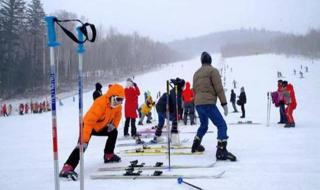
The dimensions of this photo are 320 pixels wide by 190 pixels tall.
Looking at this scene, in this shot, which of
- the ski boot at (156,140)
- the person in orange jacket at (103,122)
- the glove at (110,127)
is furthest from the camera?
the ski boot at (156,140)

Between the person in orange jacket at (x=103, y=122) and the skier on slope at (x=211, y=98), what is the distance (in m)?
1.56

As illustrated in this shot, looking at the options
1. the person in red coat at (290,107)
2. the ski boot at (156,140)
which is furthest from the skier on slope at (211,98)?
the person in red coat at (290,107)

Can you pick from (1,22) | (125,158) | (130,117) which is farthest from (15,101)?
(125,158)

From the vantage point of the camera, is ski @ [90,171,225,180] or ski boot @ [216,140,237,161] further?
ski boot @ [216,140,237,161]

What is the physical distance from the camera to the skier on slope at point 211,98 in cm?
694

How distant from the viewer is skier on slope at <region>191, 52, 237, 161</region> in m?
6.94

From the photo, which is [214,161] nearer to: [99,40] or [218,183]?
[218,183]

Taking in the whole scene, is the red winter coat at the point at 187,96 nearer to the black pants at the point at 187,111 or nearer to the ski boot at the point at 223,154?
the black pants at the point at 187,111

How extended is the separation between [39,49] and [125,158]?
5933 cm

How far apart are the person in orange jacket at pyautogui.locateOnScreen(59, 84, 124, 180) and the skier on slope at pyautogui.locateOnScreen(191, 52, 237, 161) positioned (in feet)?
5.13

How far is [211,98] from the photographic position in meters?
7.10

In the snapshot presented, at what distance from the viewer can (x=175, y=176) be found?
5734 mm

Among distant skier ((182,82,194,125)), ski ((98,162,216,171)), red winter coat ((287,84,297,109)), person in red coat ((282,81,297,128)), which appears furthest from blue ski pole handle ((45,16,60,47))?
distant skier ((182,82,194,125))

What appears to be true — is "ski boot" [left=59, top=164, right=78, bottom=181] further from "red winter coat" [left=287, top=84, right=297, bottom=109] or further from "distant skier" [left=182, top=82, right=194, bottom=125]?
"distant skier" [left=182, top=82, right=194, bottom=125]
